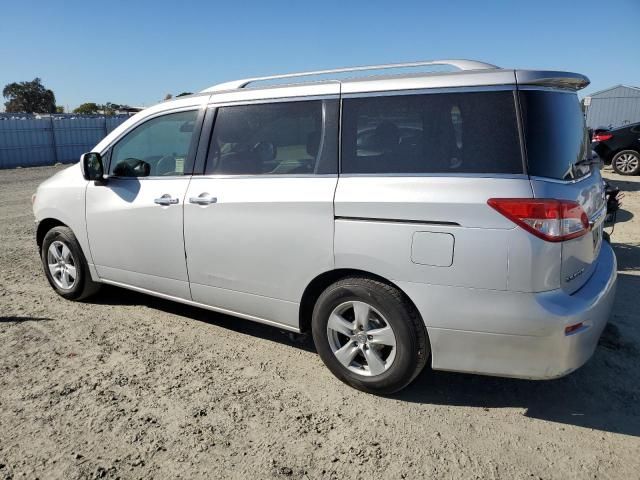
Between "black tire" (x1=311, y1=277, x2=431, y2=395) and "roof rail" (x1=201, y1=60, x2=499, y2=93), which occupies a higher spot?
"roof rail" (x1=201, y1=60, x2=499, y2=93)

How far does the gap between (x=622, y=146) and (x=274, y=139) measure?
1358 cm

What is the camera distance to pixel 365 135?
125 inches

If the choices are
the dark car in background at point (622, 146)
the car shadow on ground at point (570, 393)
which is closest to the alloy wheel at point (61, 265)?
the car shadow on ground at point (570, 393)

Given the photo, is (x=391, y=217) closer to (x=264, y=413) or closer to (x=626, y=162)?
(x=264, y=413)

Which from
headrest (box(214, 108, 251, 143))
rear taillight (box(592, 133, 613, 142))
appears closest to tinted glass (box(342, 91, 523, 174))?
headrest (box(214, 108, 251, 143))

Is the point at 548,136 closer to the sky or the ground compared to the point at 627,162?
closer to the sky

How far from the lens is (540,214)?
2.60m

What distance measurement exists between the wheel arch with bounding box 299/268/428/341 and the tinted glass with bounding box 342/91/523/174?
24.6 inches

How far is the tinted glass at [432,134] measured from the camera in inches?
108

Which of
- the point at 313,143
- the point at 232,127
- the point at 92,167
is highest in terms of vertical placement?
the point at 232,127

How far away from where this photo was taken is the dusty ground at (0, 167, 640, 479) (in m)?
2.64

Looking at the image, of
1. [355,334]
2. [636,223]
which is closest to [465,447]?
[355,334]

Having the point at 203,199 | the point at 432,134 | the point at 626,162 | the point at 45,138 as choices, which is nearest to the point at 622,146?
the point at 626,162

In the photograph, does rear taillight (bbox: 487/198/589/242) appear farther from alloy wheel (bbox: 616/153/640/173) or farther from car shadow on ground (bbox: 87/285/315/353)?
alloy wheel (bbox: 616/153/640/173)
